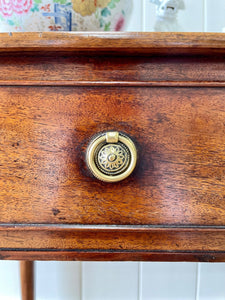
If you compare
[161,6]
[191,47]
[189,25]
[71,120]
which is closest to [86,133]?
[71,120]

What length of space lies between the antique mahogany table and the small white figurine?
145 millimetres

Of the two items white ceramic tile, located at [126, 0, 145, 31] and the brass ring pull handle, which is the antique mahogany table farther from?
white ceramic tile, located at [126, 0, 145, 31]

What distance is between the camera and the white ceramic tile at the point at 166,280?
0.71 meters

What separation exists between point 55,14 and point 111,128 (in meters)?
0.15

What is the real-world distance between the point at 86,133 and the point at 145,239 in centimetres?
12

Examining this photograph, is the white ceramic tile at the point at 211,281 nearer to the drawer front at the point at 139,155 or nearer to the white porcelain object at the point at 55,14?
the drawer front at the point at 139,155

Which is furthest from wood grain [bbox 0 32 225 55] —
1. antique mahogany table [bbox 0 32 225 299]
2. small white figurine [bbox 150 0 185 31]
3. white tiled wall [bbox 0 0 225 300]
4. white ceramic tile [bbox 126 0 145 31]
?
white tiled wall [bbox 0 0 225 300]

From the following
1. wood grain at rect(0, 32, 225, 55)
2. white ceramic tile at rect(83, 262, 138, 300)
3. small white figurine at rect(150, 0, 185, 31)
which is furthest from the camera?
white ceramic tile at rect(83, 262, 138, 300)

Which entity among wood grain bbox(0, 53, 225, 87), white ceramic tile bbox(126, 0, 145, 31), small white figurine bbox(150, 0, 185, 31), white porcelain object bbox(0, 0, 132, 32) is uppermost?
white ceramic tile bbox(126, 0, 145, 31)

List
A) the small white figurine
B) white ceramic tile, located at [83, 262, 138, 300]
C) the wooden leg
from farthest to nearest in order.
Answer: white ceramic tile, located at [83, 262, 138, 300]
the wooden leg
the small white figurine

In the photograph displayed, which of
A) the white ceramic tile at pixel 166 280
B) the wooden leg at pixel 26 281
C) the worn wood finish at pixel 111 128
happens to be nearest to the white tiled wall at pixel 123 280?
the white ceramic tile at pixel 166 280

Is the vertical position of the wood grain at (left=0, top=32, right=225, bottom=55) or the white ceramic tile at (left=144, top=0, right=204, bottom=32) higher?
the white ceramic tile at (left=144, top=0, right=204, bottom=32)

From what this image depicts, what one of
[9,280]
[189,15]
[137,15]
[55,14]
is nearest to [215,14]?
[189,15]

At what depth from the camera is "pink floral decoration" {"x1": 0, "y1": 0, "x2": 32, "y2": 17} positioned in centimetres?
33
